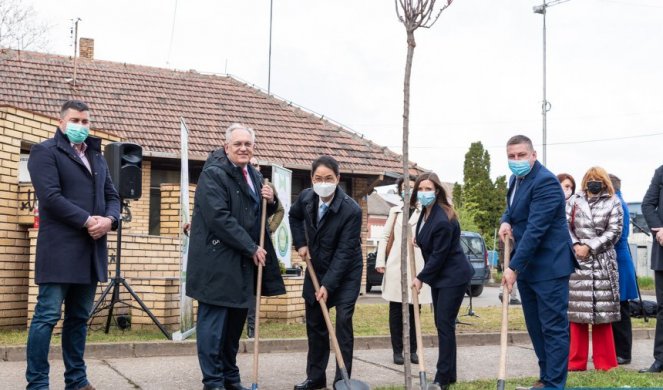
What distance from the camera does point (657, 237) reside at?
295 inches

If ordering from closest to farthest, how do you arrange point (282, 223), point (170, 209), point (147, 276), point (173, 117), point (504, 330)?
point (504, 330) < point (147, 276) < point (170, 209) < point (282, 223) < point (173, 117)

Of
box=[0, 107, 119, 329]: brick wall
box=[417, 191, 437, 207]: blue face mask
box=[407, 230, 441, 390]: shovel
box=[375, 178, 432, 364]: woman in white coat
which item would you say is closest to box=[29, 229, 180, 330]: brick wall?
box=[0, 107, 119, 329]: brick wall

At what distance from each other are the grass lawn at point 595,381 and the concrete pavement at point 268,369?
1.63 ft

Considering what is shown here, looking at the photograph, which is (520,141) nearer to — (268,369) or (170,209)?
(268,369)

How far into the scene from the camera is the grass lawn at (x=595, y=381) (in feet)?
20.9

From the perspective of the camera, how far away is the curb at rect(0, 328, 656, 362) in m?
7.77

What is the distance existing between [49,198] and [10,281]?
14.9ft

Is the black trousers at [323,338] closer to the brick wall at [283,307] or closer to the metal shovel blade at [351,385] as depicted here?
the metal shovel blade at [351,385]

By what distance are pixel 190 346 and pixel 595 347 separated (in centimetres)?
406

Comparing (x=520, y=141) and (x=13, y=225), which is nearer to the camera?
(x=520, y=141)

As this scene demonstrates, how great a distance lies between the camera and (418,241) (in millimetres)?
6762

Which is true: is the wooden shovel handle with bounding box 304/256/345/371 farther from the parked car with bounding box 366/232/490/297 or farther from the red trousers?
the parked car with bounding box 366/232/490/297

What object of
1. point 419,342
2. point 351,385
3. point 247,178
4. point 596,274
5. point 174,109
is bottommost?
point 351,385

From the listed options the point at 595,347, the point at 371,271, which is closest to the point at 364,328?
the point at 595,347
